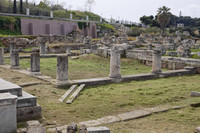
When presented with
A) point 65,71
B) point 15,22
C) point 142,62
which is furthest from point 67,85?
point 15,22

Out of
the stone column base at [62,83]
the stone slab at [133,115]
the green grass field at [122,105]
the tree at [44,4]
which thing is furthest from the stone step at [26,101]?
the tree at [44,4]

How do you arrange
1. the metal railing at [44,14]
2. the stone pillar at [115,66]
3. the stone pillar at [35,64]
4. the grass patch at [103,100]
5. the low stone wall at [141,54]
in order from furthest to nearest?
1. the metal railing at [44,14]
2. the low stone wall at [141,54]
3. the stone pillar at [35,64]
4. the stone pillar at [115,66]
5. the grass patch at [103,100]

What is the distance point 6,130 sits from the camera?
16.0ft

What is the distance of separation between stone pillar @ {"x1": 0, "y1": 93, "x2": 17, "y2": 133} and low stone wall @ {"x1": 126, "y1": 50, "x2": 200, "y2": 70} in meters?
12.5

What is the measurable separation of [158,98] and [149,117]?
1918mm

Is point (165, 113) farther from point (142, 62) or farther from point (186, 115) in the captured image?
point (142, 62)

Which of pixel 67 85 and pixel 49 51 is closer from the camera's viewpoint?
pixel 67 85

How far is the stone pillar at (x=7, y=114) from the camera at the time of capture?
15.8 ft

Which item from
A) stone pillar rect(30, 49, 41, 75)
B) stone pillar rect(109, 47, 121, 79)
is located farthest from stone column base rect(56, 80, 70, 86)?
stone pillar rect(30, 49, 41, 75)

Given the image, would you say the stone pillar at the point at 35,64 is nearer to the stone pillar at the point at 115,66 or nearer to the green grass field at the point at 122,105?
the green grass field at the point at 122,105

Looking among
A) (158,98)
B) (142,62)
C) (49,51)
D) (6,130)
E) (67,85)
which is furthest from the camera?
(49,51)

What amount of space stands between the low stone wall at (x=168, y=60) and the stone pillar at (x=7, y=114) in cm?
1248

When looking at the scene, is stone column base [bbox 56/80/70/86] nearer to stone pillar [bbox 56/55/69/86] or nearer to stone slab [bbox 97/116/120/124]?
stone pillar [bbox 56/55/69/86]

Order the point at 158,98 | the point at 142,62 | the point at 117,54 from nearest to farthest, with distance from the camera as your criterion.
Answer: the point at 158,98 → the point at 117,54 → the point at 142,62
